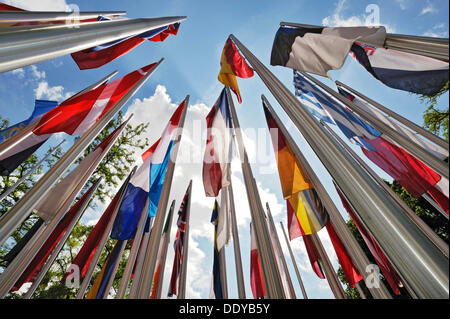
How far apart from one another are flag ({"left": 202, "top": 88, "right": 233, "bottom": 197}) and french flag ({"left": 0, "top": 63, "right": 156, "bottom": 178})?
2543 millimetres

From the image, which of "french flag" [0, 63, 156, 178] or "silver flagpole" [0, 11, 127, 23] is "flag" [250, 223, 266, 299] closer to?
"french flag" [0, 63, 156, 178]

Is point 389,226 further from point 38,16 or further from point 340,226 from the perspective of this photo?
point 38,16

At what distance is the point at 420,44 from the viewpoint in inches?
99.7

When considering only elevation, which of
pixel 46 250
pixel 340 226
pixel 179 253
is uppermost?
pixel 179 253

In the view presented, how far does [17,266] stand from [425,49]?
7585mm

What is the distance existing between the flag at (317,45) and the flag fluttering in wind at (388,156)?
5.28 ft

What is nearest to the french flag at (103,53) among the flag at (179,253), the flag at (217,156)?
the flag at (217,156)

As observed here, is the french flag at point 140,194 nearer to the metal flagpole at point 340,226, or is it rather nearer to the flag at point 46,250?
the flag at point 46,250

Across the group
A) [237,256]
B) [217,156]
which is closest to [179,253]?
[237,256]

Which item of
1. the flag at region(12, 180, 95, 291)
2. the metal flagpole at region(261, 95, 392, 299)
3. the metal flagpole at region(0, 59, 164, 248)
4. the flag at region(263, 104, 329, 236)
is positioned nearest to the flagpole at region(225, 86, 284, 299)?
the flag at region(263, 104, 329, 236)

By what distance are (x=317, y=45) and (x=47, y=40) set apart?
150 inches

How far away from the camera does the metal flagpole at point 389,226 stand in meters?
1.66

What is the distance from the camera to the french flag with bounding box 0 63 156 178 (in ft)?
14.9
